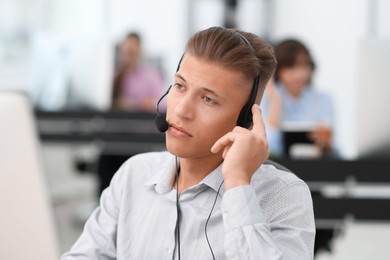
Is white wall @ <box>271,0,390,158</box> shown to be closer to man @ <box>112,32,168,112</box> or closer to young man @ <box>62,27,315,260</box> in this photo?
man @ <box>112,32,168,112</box>

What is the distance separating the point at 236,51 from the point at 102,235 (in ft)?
1.58

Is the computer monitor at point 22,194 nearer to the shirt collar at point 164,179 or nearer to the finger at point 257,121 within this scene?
the shirt collar at point 164,179

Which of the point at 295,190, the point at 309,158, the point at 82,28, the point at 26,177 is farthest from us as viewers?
the point at 82,28

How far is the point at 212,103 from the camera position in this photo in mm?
1352

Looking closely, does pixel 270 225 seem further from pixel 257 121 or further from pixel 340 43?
pixel 340 43

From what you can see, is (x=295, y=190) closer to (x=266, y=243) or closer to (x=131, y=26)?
(x=266, y=243)

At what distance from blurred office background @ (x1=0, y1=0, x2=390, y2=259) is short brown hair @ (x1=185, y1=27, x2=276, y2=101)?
4.92 feet

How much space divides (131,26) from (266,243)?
7.57 meters

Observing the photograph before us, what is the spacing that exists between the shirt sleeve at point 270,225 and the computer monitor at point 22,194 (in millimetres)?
438

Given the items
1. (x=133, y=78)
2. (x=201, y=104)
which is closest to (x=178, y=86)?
(x=201, y=104)

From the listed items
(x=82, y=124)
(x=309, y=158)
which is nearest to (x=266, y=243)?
(x=309, y=158)

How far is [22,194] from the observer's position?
1487mm

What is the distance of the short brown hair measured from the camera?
4.41 ft

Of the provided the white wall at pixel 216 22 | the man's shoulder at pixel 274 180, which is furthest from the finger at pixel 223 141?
the white wall at pixel 216 22
